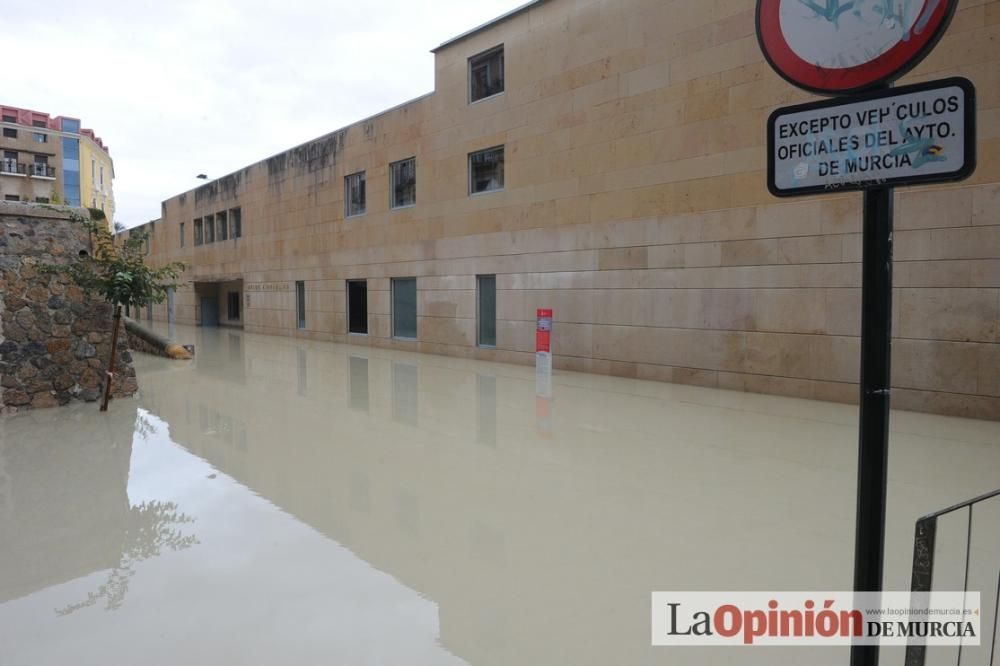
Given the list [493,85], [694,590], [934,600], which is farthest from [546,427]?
[493,85]

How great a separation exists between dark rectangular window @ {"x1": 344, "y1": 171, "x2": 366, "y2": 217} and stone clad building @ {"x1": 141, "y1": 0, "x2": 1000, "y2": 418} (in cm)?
8

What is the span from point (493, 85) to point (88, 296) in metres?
9.92

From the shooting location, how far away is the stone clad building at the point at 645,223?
8.57m

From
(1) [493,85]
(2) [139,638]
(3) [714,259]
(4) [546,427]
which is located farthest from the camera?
(1) [493,85]

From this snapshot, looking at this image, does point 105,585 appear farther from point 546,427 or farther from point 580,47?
point 580,47

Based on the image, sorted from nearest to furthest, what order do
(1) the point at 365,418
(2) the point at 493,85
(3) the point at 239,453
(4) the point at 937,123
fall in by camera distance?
(4) the point at 937,123, (3) the point at 239,453, (1) the point at 365,418, (2) the point at 493,85

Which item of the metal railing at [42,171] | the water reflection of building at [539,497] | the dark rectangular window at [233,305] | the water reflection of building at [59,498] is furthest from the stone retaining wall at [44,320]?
the metal railing at [42,171]

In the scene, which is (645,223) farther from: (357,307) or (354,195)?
(354,195)

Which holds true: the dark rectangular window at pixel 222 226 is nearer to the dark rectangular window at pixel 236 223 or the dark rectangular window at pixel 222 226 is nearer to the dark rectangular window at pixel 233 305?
the dark rectangular window at pixel 236 223

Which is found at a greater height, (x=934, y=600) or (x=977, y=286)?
(x=977, y=286)

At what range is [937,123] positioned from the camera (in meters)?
1.94

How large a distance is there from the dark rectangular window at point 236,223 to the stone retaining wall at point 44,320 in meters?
18.0

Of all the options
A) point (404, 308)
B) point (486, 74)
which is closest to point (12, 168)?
point (404, 308)

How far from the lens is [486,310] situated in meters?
15.8
